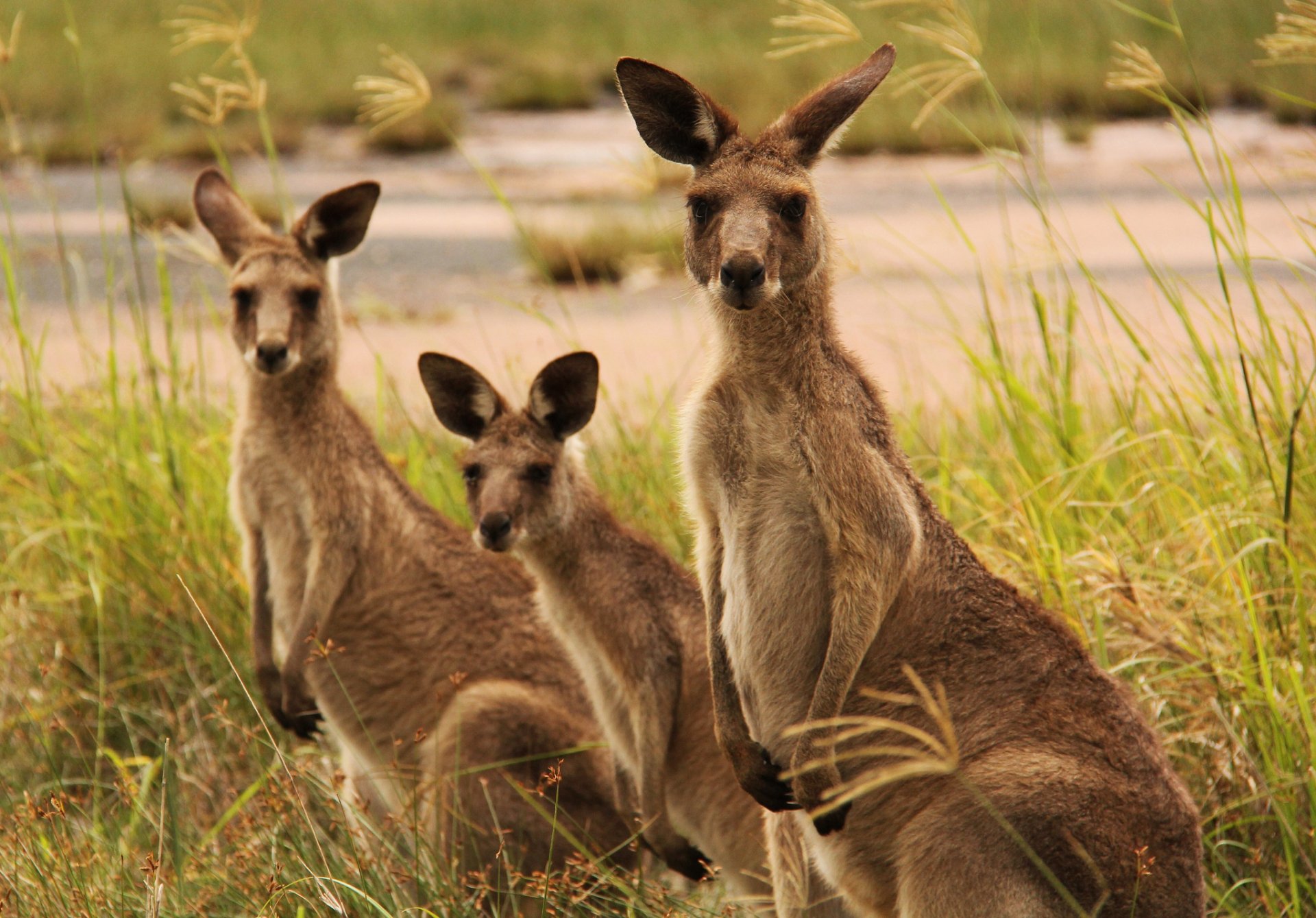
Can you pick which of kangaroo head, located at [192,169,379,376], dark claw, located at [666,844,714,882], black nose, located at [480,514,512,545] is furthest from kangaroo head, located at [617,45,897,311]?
kangaroo head, located at [192,169,379,376]

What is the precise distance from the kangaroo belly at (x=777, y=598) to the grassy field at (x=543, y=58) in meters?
10.1

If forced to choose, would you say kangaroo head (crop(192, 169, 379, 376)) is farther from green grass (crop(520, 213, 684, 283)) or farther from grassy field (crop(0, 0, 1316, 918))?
green grass (crop(520, 213, 684, 283))

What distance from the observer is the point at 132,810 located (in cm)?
410

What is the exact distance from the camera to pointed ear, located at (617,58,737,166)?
3145 mm

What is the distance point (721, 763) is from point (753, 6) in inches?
778

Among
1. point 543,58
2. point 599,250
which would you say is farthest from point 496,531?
point 543,58

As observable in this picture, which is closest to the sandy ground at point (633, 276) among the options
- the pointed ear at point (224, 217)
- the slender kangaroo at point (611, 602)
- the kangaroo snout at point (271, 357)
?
the pointed ear at point (224, 217)

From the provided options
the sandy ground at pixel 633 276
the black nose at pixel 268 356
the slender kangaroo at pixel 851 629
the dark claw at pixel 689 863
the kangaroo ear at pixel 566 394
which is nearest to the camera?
the slender kangaroo at pixel 851 629

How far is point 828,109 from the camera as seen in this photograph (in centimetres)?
318

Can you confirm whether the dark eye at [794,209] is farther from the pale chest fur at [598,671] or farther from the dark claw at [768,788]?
the pale chest fur at [598,671]

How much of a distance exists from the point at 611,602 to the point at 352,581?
100 cm

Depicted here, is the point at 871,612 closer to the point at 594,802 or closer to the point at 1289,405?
the point at 594,802

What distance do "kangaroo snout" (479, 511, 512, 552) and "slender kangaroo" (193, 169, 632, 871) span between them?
476 millimetres

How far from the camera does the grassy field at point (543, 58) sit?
15133mm
